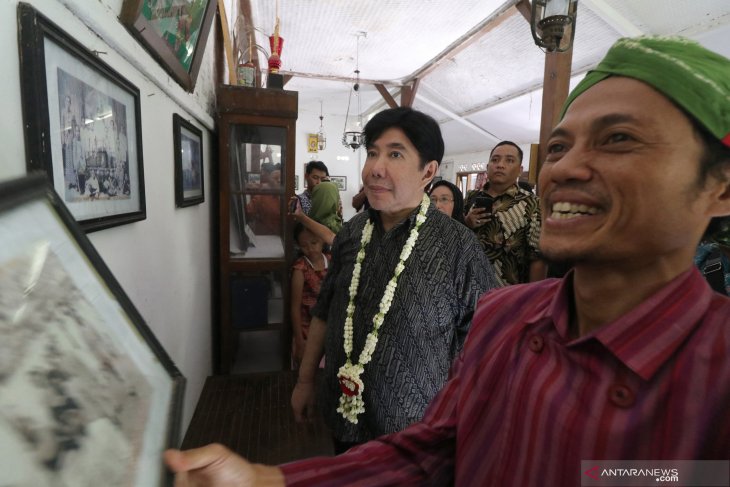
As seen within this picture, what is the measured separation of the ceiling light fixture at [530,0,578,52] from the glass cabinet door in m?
1.58

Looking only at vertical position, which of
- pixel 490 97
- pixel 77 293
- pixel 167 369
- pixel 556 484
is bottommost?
pixel 556 484

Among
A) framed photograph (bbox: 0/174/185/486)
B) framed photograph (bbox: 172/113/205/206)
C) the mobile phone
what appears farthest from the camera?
the mobile phone

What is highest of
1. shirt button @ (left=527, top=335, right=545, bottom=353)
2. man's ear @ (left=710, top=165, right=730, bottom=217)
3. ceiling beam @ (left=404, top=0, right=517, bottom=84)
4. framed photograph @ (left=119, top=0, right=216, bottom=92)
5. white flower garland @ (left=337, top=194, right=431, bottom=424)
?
ceiling beam @ (left=404, top=0, right=517, bottom=84)

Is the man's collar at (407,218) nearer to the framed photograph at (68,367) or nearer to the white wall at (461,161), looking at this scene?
the framed photograph at (68,367)

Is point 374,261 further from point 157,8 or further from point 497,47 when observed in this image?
point 497,47

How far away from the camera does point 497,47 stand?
5.03m

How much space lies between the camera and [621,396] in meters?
0.48

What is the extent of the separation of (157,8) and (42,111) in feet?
2.48

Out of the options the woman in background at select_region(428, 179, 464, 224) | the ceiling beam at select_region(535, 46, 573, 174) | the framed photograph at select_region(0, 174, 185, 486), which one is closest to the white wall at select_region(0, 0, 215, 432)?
the framed photograph at select_region(0, 174, 185, 486)

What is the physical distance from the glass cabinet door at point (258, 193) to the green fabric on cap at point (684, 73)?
225 cm

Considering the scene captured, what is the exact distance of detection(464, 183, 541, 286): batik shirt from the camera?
2.11 m

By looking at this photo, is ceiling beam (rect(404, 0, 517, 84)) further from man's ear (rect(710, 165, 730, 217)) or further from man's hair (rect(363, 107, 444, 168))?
man's ear (rect(710, 165, 730, 217))

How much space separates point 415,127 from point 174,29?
0.96 meters

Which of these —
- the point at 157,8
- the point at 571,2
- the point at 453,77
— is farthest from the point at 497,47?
the point at 157,8
